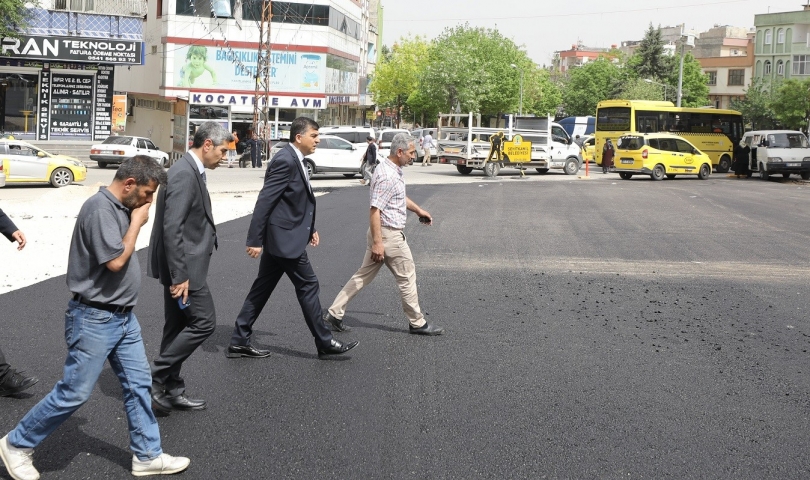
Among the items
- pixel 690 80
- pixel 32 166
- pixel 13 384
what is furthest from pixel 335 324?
pixel 690 80

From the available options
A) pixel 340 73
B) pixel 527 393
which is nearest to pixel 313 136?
pixel 527 393

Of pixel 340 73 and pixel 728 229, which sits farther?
pixel 340 73

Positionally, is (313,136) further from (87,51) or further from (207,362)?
(87,51)

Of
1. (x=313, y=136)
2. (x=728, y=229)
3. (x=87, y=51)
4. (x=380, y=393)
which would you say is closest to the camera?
(x=380, y=393)

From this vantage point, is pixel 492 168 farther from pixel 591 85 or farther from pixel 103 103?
pixel 591 85

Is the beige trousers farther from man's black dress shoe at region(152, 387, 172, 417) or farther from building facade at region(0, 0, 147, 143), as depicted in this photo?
building facade at region(0, 0, 147, 143)

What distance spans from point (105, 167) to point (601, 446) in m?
34.7

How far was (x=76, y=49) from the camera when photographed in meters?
36.2

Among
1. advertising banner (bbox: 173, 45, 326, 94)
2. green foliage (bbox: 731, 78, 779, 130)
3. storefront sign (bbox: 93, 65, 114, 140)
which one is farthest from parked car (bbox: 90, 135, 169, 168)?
green foliage (bbox: 731, 78, 779, 130)

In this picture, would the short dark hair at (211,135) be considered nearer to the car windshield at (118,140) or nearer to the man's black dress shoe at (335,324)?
the man's black dress shoe at (335,324)

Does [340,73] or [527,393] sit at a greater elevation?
[340,73]

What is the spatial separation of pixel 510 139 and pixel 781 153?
11.0 m

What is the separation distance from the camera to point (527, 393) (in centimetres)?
636

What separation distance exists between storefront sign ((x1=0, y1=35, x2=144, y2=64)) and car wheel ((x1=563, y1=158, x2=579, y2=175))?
17598mm
